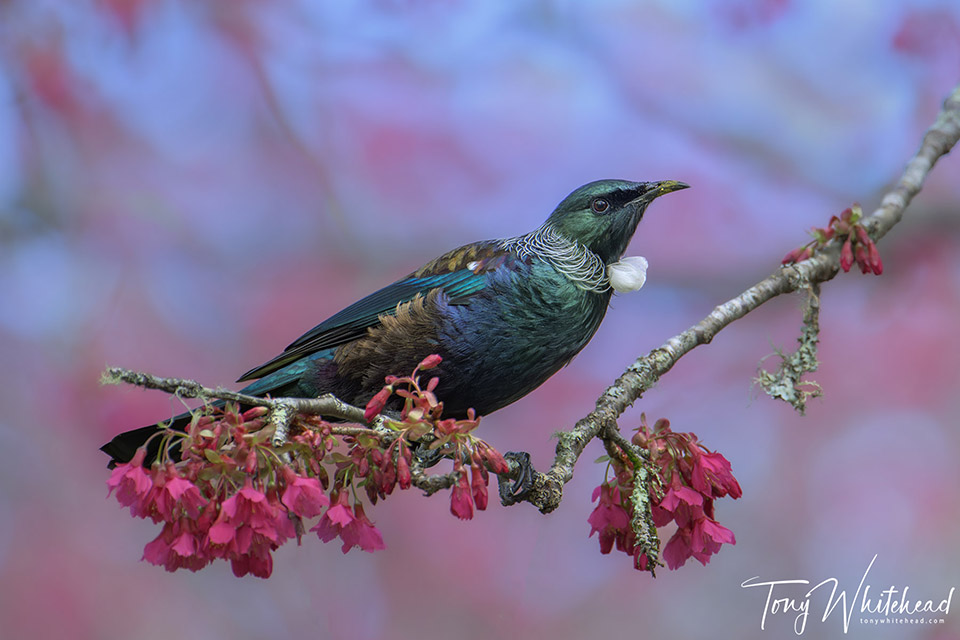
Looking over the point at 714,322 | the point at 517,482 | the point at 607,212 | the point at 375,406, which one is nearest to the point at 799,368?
the point at 714,322

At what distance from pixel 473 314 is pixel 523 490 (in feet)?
1.75

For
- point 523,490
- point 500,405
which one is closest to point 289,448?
point 523,490

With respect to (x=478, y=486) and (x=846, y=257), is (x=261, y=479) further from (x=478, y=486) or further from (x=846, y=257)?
(x=846, y=257)

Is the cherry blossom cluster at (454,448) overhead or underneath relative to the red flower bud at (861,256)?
underneath

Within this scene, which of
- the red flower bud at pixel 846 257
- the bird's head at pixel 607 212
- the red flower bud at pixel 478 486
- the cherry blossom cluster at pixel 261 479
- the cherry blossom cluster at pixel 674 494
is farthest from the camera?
the red flower bud at pixel 846 257

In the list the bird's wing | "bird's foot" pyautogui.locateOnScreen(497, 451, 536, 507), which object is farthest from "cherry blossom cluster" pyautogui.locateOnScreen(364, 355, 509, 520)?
the bird's wing

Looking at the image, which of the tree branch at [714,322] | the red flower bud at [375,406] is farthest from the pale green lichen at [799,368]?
the red flower bud at [375,406]

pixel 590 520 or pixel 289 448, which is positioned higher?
pixel 289 448

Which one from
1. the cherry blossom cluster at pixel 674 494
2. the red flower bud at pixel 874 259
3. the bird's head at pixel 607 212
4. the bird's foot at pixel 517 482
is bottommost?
the cherry blossom cluster at pixel 674 494

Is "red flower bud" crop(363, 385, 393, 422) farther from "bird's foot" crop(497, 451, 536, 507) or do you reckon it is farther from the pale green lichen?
the pale green lichen

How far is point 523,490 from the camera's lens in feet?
5.06

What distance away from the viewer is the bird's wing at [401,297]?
79.7 inches

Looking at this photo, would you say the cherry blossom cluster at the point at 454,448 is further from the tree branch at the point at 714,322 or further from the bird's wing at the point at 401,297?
the bird's wing at the point at 401,297

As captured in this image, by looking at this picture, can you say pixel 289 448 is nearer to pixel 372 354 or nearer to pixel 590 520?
pixel 590 520
